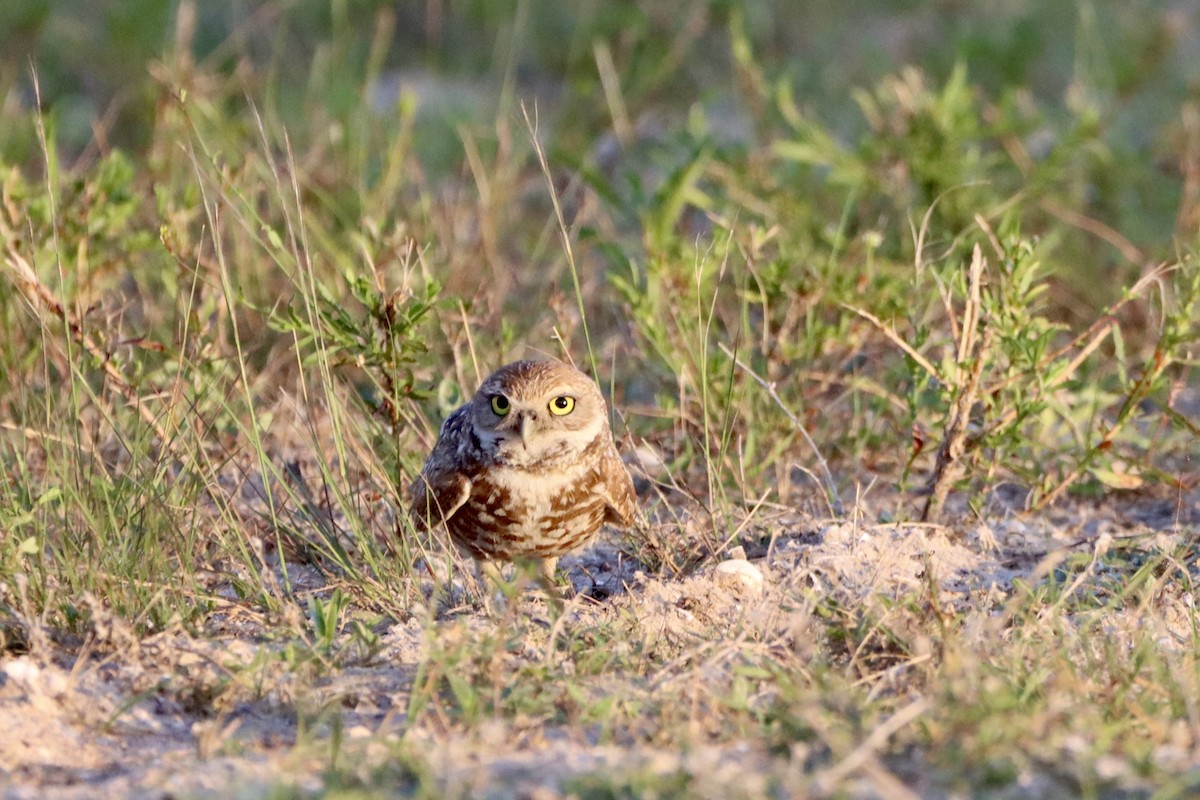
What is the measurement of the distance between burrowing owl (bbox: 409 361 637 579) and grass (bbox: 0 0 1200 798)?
129 mm

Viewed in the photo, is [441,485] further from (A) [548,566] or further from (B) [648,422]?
(B) [648,422]

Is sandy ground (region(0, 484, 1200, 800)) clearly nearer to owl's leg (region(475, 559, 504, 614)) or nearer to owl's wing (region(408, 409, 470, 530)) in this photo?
owl's leg (region(475, 559, 504, 614))

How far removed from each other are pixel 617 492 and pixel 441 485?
1.53 feet

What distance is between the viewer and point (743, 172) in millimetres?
5699

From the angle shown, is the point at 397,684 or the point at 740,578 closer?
the point at 397,684

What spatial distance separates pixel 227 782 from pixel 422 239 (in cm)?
316

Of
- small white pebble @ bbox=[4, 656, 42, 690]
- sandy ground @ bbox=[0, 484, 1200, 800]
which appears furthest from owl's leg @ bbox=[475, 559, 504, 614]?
small white pebble @ bbox=[4, 656, 42, 690]

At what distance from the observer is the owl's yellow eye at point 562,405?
12.4 feet

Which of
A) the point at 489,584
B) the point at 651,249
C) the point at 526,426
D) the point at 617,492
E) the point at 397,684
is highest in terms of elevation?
the point at 651,249

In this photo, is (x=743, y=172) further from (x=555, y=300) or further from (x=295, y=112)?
(x=295, y=112)

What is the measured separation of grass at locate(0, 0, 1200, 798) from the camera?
2932 millimetres

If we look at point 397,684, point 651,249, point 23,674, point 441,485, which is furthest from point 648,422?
point 23,674

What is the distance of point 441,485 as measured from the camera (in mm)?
3814

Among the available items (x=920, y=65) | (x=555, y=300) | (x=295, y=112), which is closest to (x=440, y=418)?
(x=555, y=300)
